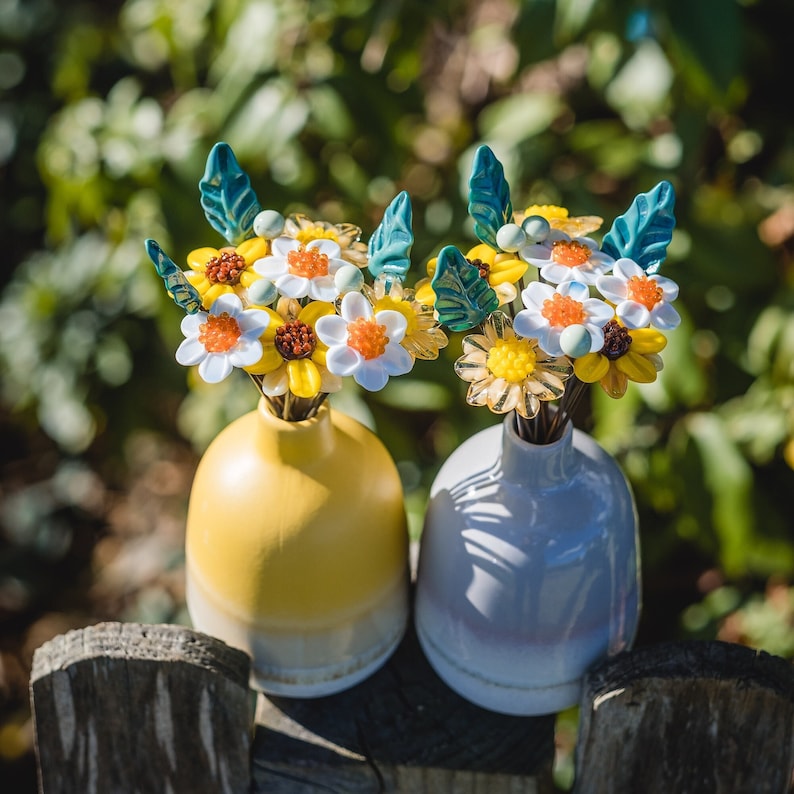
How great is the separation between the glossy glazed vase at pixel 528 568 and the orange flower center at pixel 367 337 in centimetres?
13

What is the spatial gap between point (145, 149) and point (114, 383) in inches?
22.0

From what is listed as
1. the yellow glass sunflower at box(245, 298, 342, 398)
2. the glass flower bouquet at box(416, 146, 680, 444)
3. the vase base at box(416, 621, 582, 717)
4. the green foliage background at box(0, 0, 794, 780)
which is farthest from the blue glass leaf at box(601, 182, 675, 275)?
the green foliage background at box(0, 0, 794, 780)

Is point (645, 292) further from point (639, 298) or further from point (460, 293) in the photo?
point (460, 293)

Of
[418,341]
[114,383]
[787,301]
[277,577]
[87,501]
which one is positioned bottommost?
[87,501]

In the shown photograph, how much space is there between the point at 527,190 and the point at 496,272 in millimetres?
731

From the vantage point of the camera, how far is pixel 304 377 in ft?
1.90

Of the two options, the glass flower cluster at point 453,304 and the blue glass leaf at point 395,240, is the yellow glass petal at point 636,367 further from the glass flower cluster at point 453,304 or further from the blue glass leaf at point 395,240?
the blue glass leaf at point 395,240

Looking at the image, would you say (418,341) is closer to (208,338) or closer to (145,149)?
(208,338)

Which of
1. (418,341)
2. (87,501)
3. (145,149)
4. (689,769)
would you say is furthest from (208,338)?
(87,501)

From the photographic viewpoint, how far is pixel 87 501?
2.03m

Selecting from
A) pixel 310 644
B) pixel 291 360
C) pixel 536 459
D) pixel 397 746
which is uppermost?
pixel 291 360

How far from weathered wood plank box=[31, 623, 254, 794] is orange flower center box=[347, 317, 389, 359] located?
10.4 inches

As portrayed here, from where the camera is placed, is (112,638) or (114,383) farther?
(114,383)

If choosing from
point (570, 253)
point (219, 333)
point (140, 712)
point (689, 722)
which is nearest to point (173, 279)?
point (219, 333)
